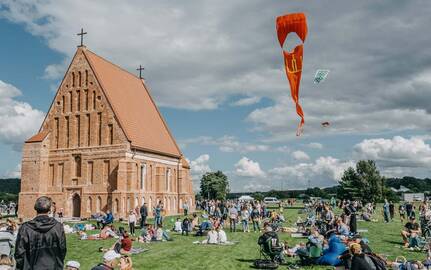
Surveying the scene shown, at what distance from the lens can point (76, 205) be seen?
144ft

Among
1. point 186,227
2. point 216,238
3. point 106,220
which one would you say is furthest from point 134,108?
point 216,238

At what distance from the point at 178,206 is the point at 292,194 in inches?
3275

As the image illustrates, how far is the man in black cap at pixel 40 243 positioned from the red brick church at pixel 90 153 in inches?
1386

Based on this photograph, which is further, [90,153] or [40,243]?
[90,153]

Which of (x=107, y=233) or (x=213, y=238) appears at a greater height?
(x=107, y=233)

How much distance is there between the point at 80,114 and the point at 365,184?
184 ft

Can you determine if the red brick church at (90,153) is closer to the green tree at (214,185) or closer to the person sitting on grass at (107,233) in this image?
the person sitting on grass at (107,233)

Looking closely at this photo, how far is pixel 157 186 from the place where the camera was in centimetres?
4969

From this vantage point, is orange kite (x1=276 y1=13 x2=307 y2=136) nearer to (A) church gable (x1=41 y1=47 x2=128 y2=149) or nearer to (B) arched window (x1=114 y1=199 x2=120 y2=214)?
(B) arched window (x1=114 y1=199 x2=120 y2=214)

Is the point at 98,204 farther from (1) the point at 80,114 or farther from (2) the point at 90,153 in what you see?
(1) the point at 80,114

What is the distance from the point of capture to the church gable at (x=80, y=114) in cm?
4441

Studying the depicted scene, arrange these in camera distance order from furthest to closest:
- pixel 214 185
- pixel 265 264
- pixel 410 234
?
1. pixel 214 185
2. pixel 410 234
3. pixel 265 264

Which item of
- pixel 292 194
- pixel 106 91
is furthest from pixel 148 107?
pixel 292 194

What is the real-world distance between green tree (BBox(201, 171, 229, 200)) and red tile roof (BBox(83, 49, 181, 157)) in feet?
197
